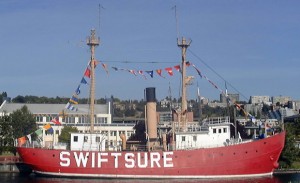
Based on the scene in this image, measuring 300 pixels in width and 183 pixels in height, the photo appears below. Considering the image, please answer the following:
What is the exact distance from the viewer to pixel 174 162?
46.4 meters

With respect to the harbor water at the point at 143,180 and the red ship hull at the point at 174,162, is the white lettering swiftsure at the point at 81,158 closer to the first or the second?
the red ship hull at the point at 174,162

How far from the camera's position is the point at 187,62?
52.2 meters

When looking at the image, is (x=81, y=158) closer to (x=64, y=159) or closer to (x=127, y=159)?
(x=64, y=159)

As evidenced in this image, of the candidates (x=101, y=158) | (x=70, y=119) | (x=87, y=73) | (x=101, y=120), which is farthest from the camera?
(x=101, y=120)

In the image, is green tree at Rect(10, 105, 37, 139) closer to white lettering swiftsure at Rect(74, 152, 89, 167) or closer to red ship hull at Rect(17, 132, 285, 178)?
red ship hull at Rect(17, 132, 285, 178)

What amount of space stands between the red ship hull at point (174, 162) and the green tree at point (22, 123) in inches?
1290

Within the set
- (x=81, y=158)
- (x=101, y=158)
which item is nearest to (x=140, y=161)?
(x=101, y=158)

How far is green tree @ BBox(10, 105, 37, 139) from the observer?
262 ft

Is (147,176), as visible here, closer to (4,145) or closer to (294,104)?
(4,145)

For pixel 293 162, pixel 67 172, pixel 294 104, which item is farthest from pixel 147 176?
pixel 294 104

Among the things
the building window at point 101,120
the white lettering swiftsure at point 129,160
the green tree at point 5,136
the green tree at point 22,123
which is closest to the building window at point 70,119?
the building window at point 101,120

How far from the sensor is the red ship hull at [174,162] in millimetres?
46156

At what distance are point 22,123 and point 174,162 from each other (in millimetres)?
42392

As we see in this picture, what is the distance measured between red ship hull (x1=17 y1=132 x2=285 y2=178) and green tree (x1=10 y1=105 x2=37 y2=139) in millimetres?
32761
